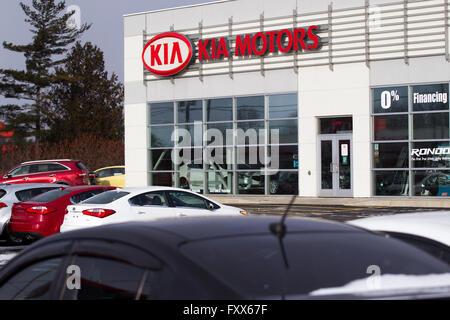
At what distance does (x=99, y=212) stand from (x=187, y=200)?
1.85 meters

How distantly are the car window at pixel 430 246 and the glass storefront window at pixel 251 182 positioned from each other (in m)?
21.2

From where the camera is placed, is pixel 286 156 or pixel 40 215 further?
pixel 286 156

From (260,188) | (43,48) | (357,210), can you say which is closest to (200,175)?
(260,188)

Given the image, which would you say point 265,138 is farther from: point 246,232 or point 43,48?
point 43,48

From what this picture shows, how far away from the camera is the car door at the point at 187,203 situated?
12.9m

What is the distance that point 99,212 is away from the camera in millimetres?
12344

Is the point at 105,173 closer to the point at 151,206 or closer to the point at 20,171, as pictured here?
the point at 20,171

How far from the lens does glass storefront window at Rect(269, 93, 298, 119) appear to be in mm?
25953

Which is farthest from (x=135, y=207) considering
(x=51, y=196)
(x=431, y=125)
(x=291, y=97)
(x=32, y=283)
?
(x=291, y=97)

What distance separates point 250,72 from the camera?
2662 centimetres

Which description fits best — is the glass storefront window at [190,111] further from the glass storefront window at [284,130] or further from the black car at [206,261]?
the black car at [206,261]

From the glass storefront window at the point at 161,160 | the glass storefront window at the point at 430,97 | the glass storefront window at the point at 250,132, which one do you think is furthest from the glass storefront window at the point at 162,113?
the glass storefront window at the point at 430,97

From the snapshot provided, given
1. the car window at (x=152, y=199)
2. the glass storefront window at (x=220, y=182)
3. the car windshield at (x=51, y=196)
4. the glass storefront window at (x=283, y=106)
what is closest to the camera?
the car window at (x=152, y=199)
